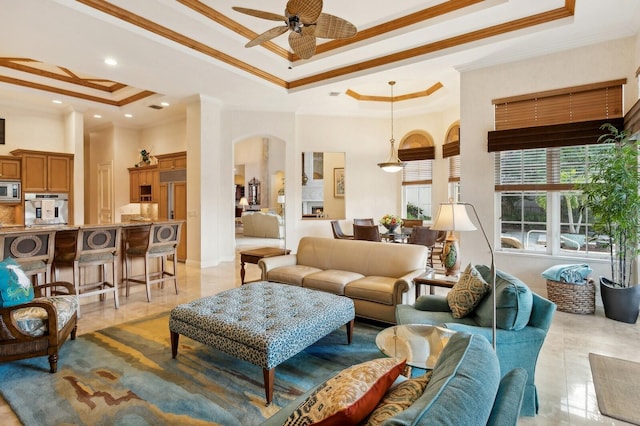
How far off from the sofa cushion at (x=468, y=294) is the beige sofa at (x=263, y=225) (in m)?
8.88

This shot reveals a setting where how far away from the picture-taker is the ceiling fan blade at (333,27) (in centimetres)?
315

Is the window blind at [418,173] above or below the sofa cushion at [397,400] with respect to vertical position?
above

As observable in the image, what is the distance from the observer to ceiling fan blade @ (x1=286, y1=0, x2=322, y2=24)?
293cm

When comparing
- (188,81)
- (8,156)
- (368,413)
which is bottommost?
(368,413)

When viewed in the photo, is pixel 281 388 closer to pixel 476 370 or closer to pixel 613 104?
pixel 476 370

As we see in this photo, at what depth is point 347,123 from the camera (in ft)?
27.8

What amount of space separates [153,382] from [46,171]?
6.96 meters

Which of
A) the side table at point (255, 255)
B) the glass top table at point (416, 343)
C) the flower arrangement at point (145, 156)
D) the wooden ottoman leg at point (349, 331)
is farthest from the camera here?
the flower arrangement at point (145, 156)

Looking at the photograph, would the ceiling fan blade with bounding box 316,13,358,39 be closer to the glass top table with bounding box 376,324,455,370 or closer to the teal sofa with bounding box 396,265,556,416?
the teal sofa with bounding box 396,265,556,416

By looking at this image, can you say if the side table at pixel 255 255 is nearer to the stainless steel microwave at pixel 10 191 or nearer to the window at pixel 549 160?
the window at pixel 549 160

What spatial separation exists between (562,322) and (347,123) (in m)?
6.20

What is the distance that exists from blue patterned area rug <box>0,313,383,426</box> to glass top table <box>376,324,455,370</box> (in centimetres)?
74

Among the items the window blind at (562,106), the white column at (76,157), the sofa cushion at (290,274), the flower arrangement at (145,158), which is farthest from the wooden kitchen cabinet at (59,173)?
the window blind at (562,106)

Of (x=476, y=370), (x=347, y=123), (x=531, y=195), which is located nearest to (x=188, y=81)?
(x=347, y=123)
